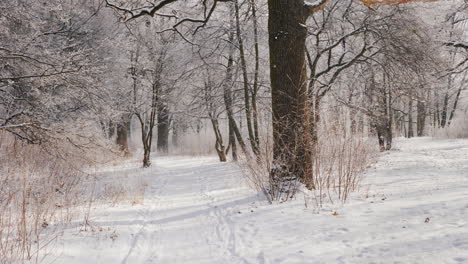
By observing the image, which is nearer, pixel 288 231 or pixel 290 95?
pixel 288 231

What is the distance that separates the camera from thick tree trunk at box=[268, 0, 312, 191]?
5.15 m

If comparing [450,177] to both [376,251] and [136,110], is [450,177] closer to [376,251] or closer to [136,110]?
[376,251]

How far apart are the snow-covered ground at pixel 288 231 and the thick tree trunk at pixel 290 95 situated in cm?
64

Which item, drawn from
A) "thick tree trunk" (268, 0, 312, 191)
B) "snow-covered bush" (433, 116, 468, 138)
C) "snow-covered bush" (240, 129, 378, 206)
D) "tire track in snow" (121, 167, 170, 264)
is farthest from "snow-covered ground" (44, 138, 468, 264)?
"snow-covered bush" (433, 116, 468, 138)

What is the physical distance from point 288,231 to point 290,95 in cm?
239

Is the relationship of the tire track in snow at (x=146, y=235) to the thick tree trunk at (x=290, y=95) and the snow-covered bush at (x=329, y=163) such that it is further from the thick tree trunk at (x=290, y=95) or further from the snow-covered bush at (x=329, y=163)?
the thick tree trunk at (x=290, y=95)

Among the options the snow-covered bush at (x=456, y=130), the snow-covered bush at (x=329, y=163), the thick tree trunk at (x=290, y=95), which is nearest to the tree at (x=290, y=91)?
the thick tree trunk at (x=290, y=95)

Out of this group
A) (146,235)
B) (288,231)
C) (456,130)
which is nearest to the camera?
(288,231)

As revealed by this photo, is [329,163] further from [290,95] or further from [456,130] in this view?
[456,130]

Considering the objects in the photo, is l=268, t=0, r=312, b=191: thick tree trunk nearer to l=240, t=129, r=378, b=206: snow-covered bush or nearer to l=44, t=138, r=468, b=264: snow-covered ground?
l=240, t=129, r=378, b=206: snow-covered bush

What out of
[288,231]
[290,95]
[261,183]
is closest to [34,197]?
[261,183]

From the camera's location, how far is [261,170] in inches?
223

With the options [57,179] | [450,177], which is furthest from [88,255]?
[450,177]

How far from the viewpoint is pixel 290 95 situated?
5.22 m
